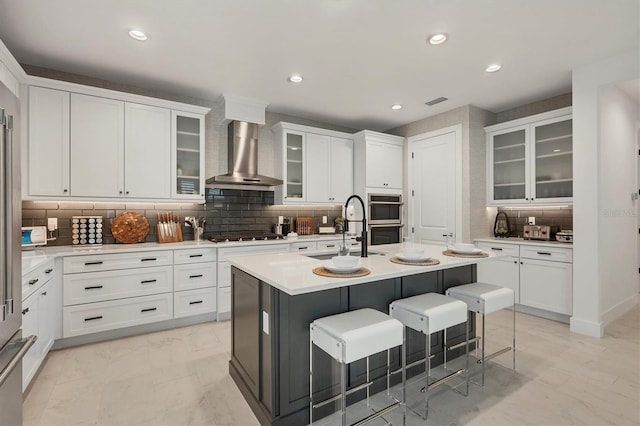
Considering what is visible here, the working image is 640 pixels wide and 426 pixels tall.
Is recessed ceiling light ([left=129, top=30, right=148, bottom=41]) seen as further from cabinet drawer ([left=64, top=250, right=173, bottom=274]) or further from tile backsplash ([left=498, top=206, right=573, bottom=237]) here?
tile backsplash ([left=498, top=206, right=573, bottom=237])

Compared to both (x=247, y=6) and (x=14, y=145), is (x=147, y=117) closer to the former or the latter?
(x=247, y=6)

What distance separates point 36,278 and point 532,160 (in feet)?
17.1

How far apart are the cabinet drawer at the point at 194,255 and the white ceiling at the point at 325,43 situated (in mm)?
1886

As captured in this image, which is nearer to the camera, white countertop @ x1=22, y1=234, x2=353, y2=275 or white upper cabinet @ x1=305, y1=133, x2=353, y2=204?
white countertop @ x1=22, y1=234, x2=353, y2=275

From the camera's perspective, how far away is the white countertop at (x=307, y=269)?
1.64 m

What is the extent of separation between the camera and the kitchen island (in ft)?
5.96

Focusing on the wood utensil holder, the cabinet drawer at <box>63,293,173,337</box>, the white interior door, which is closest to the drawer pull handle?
the cabinet drawer at <box>63,293,173,337</box>

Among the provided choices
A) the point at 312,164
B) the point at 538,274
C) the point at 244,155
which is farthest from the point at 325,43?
the point at 538,274

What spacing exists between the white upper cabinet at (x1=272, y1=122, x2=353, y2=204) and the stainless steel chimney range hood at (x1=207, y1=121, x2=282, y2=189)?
0.40 m

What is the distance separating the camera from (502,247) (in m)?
4.07

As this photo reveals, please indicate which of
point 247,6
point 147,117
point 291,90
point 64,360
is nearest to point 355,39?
point 247,6

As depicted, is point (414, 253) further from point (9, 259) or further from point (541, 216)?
point (541, 216)

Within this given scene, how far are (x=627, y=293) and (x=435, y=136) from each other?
299 centimetres

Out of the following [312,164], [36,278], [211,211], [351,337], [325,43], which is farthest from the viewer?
[312,164]
